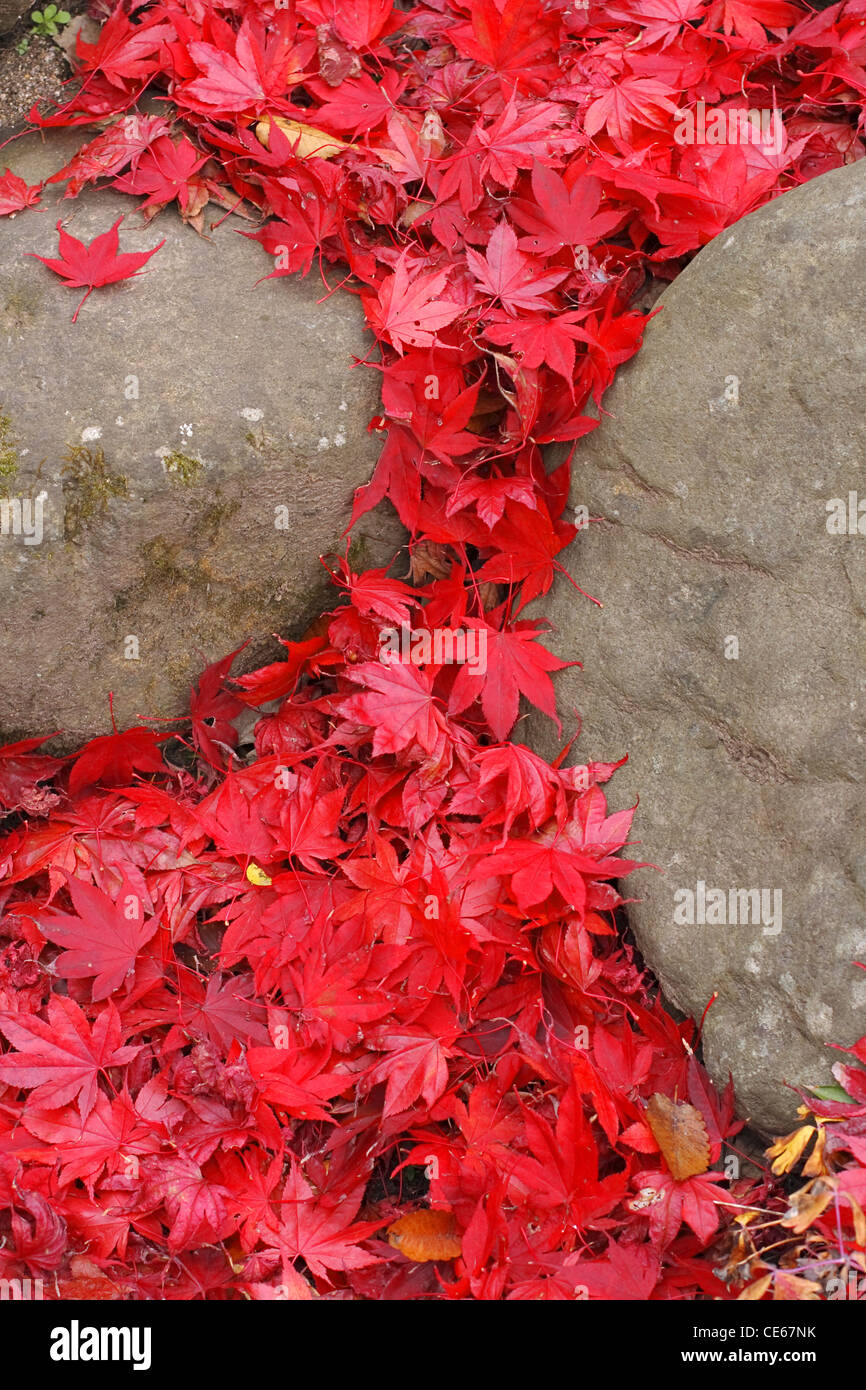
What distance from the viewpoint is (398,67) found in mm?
2273

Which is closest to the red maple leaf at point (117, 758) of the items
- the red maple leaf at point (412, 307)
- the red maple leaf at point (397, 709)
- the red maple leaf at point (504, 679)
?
the red maple leaf at point (397, 709)

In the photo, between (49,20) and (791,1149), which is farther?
(49,20)

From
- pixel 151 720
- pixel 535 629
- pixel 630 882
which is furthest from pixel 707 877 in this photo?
pixel 151 720

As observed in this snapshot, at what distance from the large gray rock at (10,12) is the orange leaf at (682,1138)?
265cm

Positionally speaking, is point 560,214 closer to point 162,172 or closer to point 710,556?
point 710,556

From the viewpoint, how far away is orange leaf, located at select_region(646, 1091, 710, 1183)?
1774mm

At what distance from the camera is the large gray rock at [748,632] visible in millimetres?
1879

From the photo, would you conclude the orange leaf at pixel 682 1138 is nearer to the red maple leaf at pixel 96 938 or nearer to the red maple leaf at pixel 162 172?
the red maple leaf at pixel 96 938

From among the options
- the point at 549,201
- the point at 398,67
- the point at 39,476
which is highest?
the point at 398,67

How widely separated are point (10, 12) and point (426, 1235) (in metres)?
2.68

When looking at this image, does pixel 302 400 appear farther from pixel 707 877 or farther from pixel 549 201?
pixel 707 877

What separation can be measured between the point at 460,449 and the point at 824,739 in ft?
2.88

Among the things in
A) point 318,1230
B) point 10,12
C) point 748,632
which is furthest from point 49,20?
point 318,1230

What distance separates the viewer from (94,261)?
2.08 meters
